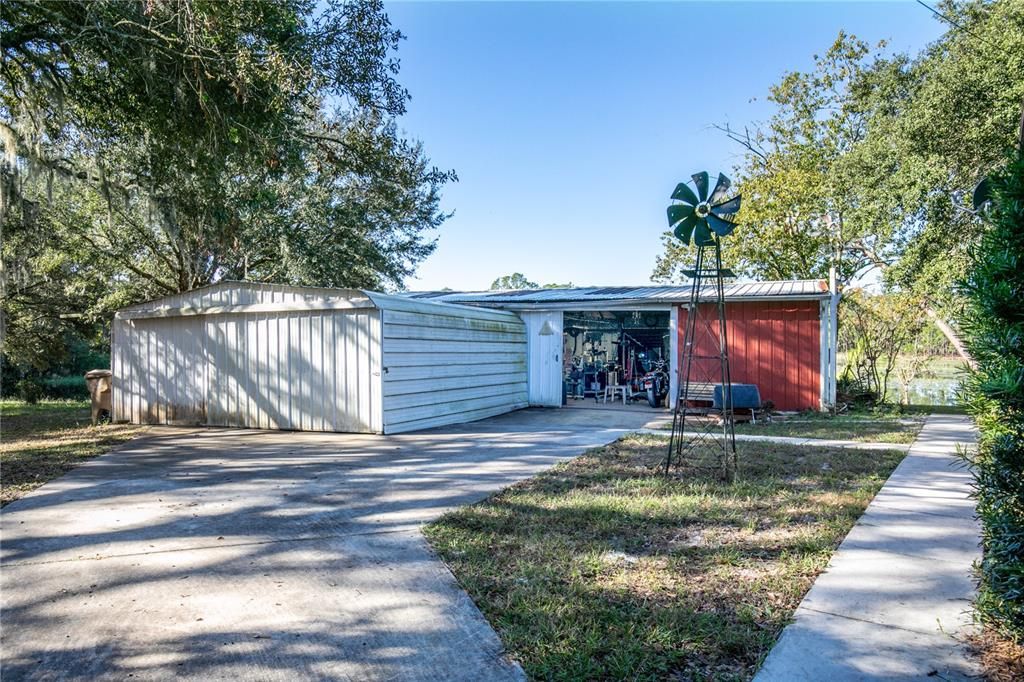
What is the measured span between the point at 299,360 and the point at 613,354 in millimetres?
8989

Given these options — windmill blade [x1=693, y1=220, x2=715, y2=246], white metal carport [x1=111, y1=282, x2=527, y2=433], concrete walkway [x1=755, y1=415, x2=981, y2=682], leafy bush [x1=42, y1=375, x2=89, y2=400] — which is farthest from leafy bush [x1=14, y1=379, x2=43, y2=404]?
concrete walkway [x1=755, y1=415, x2=981, y2=682]

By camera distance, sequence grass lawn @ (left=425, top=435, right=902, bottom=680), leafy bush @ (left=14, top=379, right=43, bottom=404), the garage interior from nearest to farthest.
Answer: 1. grass lawn @ (left=425, top=435, right=902, bottom=680)
2. the garage interior
3. leafy bush @ (left=14, top=379, right=43, bottom=404)

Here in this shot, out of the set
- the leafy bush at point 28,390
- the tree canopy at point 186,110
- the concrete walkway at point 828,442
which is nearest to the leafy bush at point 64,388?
the leafy bush at point 28,390

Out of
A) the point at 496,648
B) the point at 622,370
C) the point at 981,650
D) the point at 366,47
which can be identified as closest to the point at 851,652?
the point at 981,650

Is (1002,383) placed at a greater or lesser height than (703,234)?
lesser

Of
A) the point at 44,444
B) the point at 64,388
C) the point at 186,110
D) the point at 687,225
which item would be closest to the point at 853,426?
the point at 687,225

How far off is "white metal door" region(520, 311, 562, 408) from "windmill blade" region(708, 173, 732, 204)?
724 cm

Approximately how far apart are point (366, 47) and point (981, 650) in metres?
7.74

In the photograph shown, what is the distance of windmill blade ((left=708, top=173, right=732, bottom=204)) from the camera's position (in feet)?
18.0

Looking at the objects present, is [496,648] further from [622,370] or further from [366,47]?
[622,370]

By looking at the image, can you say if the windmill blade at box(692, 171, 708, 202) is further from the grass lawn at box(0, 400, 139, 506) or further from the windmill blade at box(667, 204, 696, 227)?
the grass lawn at box(0, 400, 139, 506)

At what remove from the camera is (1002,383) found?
216 centimetres

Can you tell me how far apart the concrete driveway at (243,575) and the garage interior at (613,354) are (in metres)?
7.90

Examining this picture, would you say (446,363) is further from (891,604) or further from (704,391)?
(891,604)
